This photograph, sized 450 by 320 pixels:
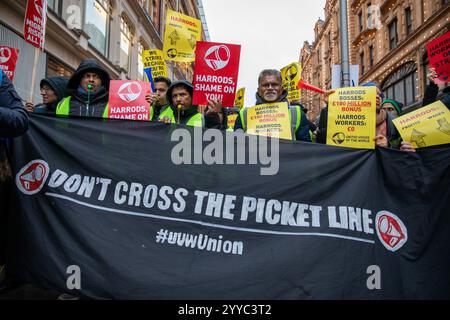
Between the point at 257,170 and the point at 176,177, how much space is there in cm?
69

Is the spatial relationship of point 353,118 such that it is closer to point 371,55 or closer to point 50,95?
point 50,95

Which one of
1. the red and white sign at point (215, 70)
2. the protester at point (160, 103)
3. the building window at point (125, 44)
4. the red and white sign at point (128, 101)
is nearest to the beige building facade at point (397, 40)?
the building window at point (125, 44)

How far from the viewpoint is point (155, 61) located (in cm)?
667

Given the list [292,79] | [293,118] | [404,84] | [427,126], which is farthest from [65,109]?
[404,84]

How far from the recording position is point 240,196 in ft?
9.17

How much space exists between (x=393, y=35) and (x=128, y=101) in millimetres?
23790

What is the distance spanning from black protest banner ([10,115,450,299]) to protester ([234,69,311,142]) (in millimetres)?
704

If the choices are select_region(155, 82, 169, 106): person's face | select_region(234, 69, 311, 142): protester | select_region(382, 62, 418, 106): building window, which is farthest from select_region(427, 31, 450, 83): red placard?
select_region(382, 62, 418, 106): building window

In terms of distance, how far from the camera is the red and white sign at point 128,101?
3484 millimetres

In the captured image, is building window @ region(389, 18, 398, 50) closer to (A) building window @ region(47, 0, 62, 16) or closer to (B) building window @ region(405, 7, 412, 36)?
(B) building window @ region(405, 7, 412, 36)

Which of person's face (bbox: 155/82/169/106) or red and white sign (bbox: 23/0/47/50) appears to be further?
person's face (bbox: 155/82/169/106)

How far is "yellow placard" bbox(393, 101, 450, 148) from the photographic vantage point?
301 centimetres
